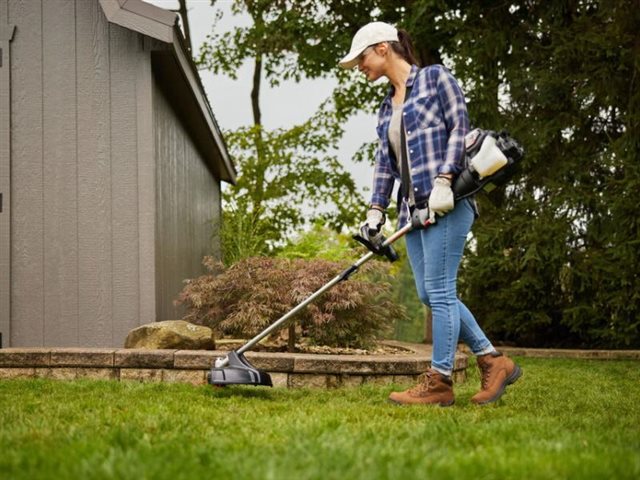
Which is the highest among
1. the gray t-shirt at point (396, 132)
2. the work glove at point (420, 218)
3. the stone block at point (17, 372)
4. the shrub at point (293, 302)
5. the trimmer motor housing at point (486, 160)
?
the gray t-shirt at point (396, 132)

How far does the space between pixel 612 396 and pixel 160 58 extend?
433cm

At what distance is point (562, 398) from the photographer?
4859mm

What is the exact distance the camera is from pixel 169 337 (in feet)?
19.2

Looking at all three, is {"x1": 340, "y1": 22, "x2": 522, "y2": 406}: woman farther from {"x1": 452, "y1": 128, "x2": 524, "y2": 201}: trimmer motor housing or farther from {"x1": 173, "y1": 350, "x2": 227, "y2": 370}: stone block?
{"x1": 173, "y1": 350, "x2": 227, "y2": 370}: stone block

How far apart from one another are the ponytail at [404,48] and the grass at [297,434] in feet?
5.63

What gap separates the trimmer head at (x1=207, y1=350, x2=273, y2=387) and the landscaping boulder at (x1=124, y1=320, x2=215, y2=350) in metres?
1.35

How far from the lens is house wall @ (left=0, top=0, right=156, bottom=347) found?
6543 mm

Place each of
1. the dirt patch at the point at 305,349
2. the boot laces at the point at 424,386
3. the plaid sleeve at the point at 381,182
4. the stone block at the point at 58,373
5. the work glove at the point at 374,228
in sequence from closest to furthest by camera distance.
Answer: the boot laces at the point at 424,386 < the work glove at the point at 374,228 < the plaid sleeve at the point at 381,182 < the stone block at the point at 58,373 < the dirt patch at the point at 305,349

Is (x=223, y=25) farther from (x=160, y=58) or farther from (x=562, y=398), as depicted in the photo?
(x=562, y=398)

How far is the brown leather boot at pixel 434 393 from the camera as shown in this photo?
4129 millimetres

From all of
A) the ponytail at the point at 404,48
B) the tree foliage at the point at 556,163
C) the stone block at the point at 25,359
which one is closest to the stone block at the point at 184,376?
the stone block at the point at 25,359

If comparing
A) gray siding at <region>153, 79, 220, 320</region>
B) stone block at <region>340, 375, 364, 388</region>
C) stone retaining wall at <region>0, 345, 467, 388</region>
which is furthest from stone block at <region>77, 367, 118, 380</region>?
stone block at <region>340, 375, 364, 388</region>

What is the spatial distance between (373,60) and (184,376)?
93.6 inches

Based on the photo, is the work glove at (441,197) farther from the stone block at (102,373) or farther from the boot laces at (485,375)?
the stone block at (102,373)
